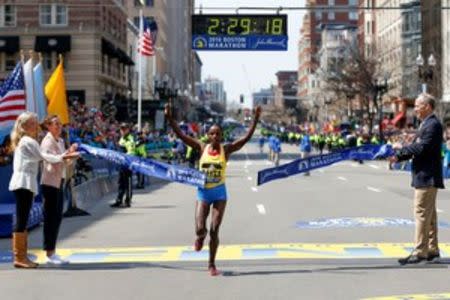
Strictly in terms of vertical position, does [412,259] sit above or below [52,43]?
below

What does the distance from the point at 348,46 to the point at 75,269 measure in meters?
81.8

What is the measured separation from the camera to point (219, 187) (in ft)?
36.1

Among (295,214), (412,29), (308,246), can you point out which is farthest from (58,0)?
(308,246)

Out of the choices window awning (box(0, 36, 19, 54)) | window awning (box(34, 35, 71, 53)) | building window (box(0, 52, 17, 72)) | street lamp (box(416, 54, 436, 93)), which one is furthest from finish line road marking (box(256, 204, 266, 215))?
building window (box(0, 52, 17, 72))

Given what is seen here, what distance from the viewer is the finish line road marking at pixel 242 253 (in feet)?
40.7

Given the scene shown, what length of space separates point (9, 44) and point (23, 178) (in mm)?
48120

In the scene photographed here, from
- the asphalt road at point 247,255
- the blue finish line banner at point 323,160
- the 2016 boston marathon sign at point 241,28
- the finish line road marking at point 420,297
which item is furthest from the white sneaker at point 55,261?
the 2016 boston marathon sign at point 241,28

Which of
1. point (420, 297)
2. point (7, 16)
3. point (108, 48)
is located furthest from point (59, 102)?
point (108, 48)

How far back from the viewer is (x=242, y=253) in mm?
12922

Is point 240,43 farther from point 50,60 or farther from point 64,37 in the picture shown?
point 50,60

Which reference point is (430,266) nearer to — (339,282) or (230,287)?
(339,282)

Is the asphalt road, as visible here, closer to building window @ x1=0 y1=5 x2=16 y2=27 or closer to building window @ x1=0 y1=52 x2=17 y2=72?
building window @ x1=0 y1=52 x2=17 y2=72

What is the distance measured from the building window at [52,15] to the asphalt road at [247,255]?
37617mm

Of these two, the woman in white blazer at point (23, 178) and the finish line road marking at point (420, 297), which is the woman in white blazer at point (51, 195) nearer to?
the woman in white blazer at point (23, 178)
